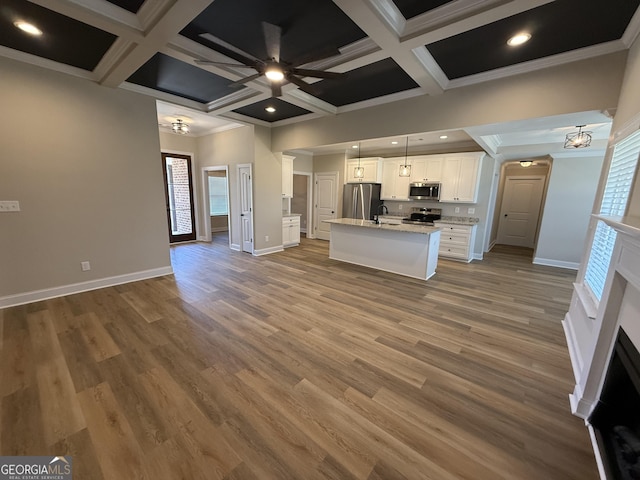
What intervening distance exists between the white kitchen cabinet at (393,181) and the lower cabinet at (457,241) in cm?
129

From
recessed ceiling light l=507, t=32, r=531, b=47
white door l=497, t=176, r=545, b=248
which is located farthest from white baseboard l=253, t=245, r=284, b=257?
white door l=497, t=176, r=545, b=248

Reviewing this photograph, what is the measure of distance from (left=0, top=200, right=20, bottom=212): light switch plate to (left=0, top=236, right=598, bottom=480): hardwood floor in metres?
1.21

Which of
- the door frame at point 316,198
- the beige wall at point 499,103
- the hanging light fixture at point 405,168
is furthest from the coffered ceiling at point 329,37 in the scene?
the door frame at point 316,198

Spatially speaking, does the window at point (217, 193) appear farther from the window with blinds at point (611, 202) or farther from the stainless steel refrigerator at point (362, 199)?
the window with blinds at point (611, 202)

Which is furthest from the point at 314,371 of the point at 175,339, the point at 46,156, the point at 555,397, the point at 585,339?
the point at 46,156

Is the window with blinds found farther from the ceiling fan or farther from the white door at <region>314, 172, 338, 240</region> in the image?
the white door at <region>314, 172, 338, 240</region>

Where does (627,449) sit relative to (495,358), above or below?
above

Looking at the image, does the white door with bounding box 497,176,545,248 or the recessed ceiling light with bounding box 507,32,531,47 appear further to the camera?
the white door with bounding box 497,176,545,248

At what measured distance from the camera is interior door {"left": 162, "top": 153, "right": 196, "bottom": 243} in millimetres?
6703

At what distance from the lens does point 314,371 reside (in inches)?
85.4

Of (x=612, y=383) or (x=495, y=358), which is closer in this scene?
(x=612, y=383)

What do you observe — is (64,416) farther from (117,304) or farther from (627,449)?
(627,449)

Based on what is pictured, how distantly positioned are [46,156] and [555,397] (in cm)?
592

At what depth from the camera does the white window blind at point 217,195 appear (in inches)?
325
